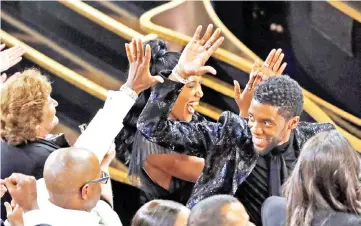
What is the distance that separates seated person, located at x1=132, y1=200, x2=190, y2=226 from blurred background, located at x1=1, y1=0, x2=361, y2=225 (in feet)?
4.38

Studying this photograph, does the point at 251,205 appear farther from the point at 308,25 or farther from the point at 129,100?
the point at 308,25

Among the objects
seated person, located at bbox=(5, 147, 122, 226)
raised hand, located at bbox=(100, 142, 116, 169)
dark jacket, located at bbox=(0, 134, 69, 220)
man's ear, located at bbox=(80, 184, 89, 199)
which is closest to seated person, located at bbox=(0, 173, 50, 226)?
seated person, located at bbox=(5, 147, 122, 226)

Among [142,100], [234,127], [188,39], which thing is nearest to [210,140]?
[234,127]

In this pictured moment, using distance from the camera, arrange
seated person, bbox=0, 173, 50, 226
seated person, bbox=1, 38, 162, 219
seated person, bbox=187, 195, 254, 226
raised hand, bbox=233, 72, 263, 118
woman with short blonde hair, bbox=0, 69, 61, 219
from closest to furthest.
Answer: seated person, bbox=187, 195, 254, 226 < seated person, bbox=0, 173, 50, 226 < seated person, bbox=1, 38, 162, 219 < woman with short blonde hair, bbox=0, 69, 61, 219 < raised hand, bbox=233, 72, 263, 118

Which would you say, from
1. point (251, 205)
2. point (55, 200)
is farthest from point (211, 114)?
point (55, 200)

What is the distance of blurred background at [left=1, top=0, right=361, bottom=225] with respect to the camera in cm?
288

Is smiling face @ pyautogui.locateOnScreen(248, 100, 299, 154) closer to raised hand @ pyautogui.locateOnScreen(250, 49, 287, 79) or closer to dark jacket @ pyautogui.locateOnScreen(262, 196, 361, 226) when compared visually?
raised hand @ pyautogui.locateOnScreen(250, 49, 287, 79)

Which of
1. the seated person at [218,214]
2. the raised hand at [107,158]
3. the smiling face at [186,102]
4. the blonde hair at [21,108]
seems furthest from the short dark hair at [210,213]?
the smiling face at [186,102]

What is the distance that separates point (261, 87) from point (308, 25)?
87cm

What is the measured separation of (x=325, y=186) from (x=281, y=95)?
2.09ft

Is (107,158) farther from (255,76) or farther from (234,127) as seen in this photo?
(255,76)

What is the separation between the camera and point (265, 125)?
83.7 inches

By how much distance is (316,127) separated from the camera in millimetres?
2295

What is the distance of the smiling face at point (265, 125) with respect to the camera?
2.12 meters
